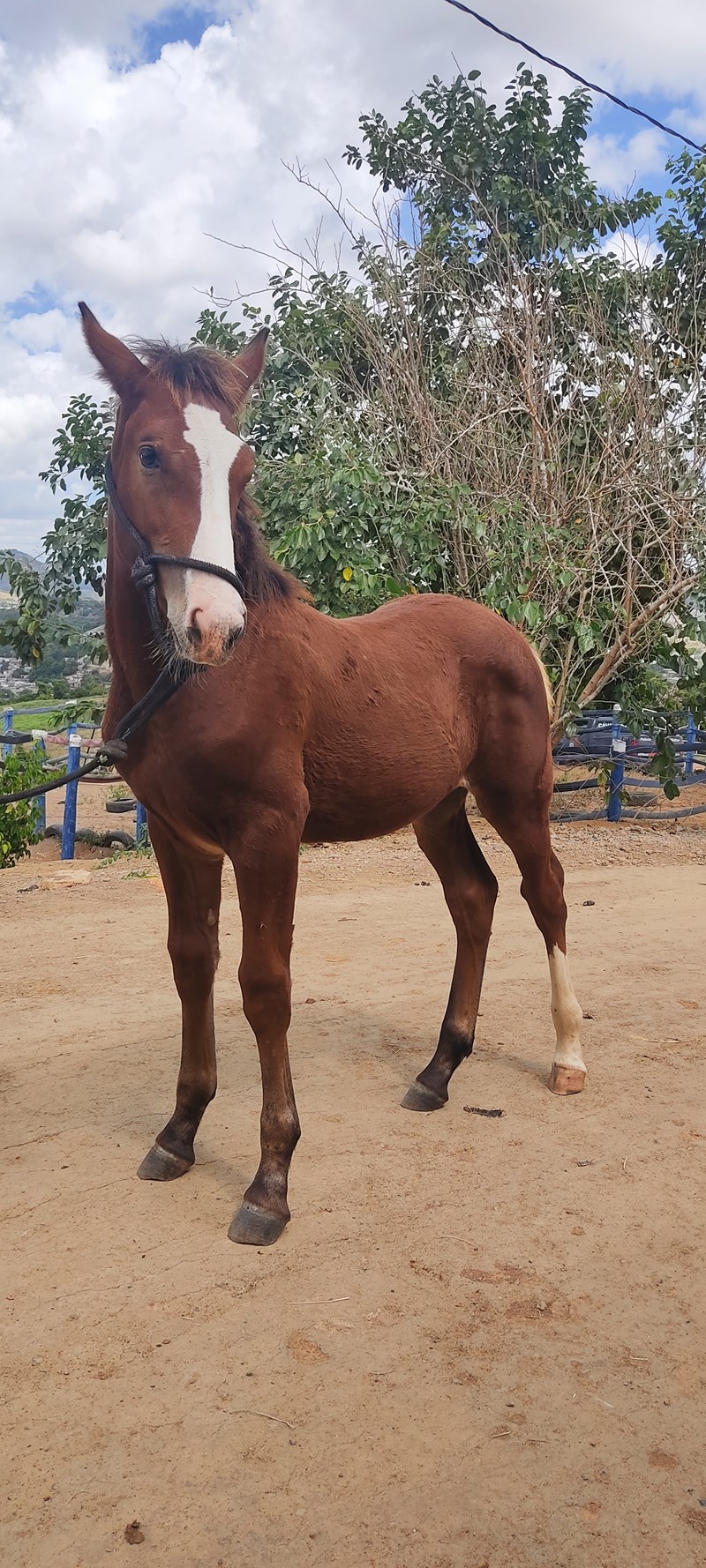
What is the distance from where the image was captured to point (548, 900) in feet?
12.8

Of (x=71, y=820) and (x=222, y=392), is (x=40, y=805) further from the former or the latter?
(x=222, y=392)

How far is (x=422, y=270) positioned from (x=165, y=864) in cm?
848

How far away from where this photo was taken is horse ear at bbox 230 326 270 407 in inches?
108

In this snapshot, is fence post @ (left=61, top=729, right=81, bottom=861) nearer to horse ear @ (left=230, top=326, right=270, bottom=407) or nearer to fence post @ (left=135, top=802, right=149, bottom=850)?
fence post @ (left=135, top=802, right=149, bottom=850)

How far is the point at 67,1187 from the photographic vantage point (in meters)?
3.01

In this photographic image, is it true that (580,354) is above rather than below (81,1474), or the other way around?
above

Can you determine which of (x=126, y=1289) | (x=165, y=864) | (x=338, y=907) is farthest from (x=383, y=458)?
(x=126, y=1289)

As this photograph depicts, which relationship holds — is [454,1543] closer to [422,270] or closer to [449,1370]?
[449,1370]

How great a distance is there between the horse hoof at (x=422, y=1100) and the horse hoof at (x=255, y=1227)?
95cm

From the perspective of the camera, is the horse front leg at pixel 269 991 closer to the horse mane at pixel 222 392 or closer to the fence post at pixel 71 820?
the horse mane at pixel 222 392

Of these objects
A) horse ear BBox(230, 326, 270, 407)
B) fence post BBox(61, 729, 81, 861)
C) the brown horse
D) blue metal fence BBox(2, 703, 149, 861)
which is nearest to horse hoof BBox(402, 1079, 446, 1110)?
the brown horse

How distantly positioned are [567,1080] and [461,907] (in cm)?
77

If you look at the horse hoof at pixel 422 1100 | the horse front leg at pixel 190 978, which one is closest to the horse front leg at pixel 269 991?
the horse front leg at pixel 190 978

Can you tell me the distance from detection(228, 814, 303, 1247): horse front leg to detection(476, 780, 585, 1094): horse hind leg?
126 cm
